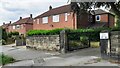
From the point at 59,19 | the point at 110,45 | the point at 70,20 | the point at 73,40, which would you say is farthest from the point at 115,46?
the point at 59,19

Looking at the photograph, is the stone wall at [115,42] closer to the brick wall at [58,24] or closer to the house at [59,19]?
the house at [59,19]

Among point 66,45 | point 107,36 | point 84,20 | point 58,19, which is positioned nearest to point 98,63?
point 107,36

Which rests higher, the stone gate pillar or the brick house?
the brick house

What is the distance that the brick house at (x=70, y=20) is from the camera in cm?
3934

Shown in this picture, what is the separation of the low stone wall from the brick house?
15012 millimetres

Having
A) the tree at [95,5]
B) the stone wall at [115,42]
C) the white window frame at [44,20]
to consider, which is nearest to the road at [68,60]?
the stone wall at [115,42]

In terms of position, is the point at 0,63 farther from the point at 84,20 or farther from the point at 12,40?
the point at 12,40

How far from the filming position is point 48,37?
2080cm

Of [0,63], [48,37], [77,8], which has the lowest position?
[0,63]

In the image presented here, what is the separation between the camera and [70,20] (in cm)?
3950

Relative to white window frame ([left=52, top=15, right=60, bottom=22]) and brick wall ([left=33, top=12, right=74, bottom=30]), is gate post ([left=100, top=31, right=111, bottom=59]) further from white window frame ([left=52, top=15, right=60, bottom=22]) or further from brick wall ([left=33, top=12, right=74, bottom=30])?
white window frame ([left=52, top=15, right=60, bottom=22])

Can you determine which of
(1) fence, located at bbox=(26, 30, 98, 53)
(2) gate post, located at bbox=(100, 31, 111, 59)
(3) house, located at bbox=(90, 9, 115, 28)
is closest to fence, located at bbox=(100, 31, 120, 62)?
(2) gate post, located at bbox=(100, 31, 111, 59)

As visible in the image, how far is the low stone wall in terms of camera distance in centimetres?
1948

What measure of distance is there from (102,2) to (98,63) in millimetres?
8288
